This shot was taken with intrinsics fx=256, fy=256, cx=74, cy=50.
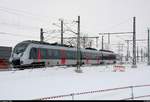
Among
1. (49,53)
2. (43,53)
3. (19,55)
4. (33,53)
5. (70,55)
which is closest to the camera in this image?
(19,55)

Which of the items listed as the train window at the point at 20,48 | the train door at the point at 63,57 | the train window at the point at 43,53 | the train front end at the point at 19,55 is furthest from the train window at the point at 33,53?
the train door at the point at 63,57

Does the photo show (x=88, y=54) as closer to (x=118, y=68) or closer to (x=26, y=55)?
(x=118, y=68)

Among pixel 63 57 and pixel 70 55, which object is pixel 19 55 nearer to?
pixel 63 57

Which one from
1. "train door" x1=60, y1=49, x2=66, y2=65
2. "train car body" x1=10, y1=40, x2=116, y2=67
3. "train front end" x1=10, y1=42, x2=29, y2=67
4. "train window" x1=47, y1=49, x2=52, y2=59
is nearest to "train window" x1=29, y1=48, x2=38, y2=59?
"train car body" x1=10, y1=40, x2=116, y2=67

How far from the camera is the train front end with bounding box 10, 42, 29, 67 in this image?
29.0 meters

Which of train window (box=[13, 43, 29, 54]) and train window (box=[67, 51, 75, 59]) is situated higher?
train window (box=[13, 43, 29, 54])

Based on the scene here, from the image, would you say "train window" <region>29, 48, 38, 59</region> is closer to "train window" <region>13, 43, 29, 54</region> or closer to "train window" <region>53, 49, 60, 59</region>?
"train window" <region>13, 43, 29, 54</region>

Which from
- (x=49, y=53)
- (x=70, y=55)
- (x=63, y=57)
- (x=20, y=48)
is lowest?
(x=63, y=57)

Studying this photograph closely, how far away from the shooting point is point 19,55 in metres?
29.5

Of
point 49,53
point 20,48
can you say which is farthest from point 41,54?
point 20,48

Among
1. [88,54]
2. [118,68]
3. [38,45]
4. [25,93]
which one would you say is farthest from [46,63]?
[25,93]

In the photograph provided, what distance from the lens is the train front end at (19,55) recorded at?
2900cm

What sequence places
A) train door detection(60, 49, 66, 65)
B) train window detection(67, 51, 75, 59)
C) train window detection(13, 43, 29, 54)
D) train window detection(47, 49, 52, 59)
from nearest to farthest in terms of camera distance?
train window detection(13, 43, 29, 54) → train window detection(47, 49, 52, 59) → train door detection(60, 49, 66, 65) → train window detection(67, 51, 75, 59)

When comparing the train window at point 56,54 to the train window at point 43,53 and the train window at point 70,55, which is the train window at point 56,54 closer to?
the train window at point 43,53
